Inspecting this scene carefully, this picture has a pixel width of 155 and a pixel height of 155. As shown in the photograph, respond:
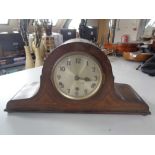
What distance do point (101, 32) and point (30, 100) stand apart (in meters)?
1.77

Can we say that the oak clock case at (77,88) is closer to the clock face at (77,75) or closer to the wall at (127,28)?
the clock face at (77,75)

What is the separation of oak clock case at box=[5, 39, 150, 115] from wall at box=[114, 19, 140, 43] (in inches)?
51.8

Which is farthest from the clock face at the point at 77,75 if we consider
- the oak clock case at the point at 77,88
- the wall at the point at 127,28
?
the wall at the point at 127,28

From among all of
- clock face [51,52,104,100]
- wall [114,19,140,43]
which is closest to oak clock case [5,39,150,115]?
clock face [51,52,104,100]

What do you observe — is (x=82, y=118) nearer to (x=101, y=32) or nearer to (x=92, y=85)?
(x=92, y=85)

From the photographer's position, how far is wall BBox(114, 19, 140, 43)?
1.74 meters

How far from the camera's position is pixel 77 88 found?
567 millimetres

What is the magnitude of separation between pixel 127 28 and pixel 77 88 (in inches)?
56.9

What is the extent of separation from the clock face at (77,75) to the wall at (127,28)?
1.32 metres

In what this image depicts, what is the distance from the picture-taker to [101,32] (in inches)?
85.4

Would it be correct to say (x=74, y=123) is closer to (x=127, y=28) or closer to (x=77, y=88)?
(x=77, y=88)

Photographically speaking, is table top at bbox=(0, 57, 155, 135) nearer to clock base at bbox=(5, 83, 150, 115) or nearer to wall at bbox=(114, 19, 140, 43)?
clock base at bbox=(5, 83, 150, 115)

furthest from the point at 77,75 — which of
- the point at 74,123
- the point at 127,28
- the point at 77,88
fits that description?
the point at 127,28
